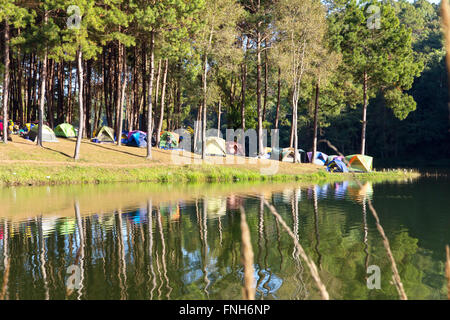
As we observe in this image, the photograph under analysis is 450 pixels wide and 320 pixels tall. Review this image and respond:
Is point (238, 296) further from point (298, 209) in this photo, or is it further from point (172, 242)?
point (298, 209)

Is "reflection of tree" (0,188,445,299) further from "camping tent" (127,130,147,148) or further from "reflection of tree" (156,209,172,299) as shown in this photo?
"camping tent" (127,130,147,148)

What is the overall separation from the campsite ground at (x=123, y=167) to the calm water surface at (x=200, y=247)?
7961 mm

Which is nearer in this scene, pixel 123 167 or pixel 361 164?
pixel 123 167

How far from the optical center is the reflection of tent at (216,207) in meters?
17.1

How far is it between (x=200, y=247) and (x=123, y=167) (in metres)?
22.6

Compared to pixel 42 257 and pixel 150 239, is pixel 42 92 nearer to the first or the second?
pixel 150 239

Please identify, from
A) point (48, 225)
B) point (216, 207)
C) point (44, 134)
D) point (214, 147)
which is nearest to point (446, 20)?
point (48, 225)

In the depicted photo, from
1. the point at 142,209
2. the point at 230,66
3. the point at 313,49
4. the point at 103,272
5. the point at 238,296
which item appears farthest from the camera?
the point at 313,49

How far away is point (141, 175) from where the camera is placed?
105 ft

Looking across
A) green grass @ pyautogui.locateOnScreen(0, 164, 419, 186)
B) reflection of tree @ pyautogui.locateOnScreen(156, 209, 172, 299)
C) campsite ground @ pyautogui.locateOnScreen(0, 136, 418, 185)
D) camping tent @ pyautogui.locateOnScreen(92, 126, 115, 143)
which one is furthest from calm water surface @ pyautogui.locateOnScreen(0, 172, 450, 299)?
camping tent @ pyautogui.locateOnScreen(92, 126, 115, 143)

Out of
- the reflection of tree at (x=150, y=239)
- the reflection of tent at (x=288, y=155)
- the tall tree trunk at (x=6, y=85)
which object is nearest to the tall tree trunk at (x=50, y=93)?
the tall tree trunk at (x=6, y=85)

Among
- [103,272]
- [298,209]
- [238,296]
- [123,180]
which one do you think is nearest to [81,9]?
[123,180]

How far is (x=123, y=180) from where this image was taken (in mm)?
30766

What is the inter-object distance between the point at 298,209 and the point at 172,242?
8.25m
